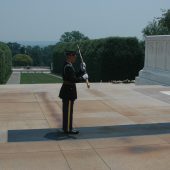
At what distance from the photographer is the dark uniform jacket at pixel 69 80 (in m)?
6.88

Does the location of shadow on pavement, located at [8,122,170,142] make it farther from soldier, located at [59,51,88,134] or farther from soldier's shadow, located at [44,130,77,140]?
soldier, located at [59,51,88,134]

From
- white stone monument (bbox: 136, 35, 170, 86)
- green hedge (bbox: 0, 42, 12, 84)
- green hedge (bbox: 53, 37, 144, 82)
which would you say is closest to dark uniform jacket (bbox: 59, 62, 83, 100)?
white stone monument (bbox: 136, 35, 170, 86)

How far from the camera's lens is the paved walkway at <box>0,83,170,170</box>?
18.4 feet

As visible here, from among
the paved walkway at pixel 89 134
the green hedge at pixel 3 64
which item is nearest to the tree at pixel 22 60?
the green hedge at pixel 3 64

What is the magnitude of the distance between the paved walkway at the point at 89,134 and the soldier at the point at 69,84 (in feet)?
0.76

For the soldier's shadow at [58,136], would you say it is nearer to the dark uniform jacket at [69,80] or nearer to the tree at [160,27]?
the dark uniform jacket at [69,80]

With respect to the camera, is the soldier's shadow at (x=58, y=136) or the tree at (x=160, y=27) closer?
the soldier's shadow at (x=58, y=136)

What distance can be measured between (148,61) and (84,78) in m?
11.2

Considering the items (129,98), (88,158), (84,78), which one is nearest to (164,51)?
(129,98)

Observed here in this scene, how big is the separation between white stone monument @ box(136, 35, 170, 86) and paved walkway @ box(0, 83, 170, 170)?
405cm

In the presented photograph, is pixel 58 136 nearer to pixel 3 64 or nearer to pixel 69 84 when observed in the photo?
pixel 69 84

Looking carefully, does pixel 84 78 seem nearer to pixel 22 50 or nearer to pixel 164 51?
pixel 164 51

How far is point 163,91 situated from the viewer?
12.9 meters

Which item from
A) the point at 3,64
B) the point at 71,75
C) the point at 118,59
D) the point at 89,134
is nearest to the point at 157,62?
the point at 89,134
